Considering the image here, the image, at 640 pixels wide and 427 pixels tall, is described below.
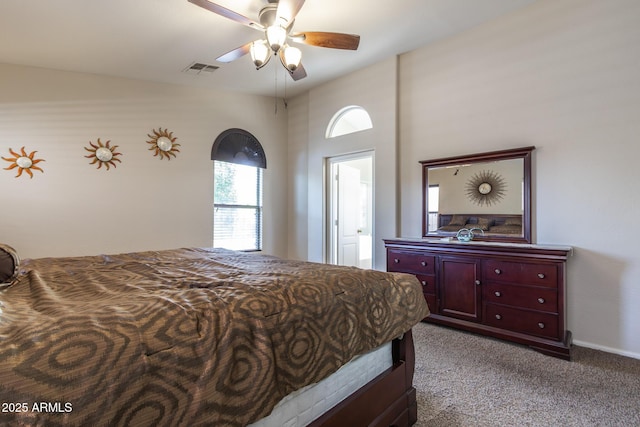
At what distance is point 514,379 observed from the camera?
7.11 ft

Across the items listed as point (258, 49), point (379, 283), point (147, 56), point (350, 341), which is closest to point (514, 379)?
point (379, 283)

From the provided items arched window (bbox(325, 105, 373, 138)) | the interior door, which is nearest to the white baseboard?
the interior door

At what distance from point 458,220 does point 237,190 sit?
3171 mm

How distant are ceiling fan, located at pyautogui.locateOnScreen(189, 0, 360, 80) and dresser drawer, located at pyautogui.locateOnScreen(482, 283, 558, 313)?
97.8 inches

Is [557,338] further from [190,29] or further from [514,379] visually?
[190,29]

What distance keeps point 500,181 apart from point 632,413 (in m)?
2.06

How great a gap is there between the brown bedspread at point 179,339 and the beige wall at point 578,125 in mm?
2209

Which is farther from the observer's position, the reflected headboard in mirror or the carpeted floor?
the reflected headboard in mirror

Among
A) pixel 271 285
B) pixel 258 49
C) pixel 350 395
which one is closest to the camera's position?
pixel 271 285

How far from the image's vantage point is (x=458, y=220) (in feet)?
11.6

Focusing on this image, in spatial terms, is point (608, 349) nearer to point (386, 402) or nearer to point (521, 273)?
point (521, 273)

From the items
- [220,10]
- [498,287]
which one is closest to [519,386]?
[498,287]

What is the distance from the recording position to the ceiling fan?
2.20 meters

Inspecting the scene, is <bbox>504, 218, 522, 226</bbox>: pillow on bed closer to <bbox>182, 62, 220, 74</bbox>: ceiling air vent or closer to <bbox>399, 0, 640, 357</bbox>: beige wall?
<bbox>399, 0, 640, 357</bbox>: beige wall
